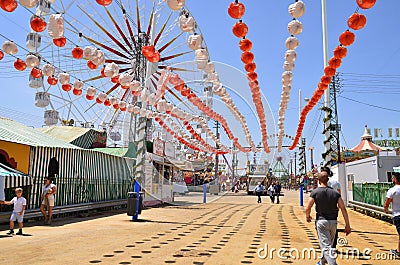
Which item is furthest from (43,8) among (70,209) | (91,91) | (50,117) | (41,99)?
(50,117)

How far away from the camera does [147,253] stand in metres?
7.78

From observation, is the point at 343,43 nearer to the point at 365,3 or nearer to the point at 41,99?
the point at 365,3

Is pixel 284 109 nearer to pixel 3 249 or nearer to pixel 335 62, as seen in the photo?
pixel 335 62

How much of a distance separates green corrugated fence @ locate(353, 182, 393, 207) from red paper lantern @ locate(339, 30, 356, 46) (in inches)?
297

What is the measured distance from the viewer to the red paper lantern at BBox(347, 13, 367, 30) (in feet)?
26.6

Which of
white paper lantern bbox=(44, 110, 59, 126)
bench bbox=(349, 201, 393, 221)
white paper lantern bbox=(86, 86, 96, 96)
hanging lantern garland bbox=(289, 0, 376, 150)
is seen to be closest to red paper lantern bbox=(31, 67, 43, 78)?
white paper lantern bbox=(86, 86, 96, 96)

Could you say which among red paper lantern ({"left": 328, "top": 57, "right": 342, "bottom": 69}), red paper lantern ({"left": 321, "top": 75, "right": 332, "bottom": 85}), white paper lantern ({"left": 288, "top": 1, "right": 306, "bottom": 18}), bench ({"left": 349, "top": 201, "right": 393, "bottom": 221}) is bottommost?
bench ({"left": 349, "top": 201, "right": 393, "bottom": 221})

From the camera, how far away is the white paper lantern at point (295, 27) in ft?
29.1

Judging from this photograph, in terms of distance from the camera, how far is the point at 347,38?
8859mm

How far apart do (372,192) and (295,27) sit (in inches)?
429

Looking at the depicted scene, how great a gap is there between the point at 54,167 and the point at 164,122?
21.0 ft

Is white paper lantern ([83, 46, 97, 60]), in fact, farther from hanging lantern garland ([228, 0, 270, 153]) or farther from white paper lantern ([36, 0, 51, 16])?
hanging lantern garland ([228, 0, 270, 153])

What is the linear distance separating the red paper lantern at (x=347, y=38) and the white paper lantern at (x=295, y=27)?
100cm

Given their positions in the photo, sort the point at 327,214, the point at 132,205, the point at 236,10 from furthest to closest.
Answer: the point at 132,205, the point at 236,10, the point at 327,214
